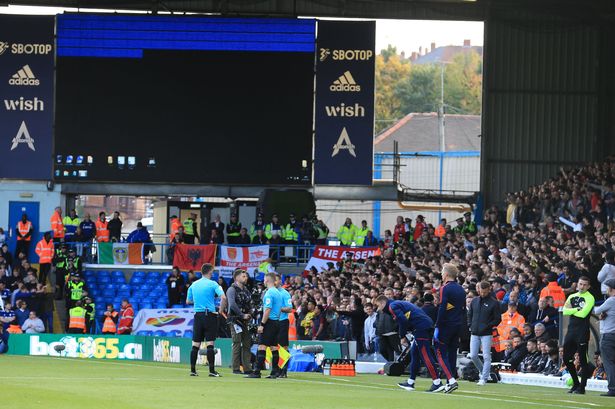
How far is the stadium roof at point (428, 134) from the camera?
80.2m

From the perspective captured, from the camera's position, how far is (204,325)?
19531 millimetres

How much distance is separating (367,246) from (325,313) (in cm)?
969

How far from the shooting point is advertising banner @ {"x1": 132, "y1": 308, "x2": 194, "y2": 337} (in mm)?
32531

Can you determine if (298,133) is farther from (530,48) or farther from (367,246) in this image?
(530,48)

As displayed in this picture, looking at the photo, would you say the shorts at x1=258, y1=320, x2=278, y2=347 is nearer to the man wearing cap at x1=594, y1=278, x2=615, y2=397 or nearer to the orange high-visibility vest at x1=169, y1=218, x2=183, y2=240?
the man wearing cap at x1=594, y1=278, x2=615, y2=397

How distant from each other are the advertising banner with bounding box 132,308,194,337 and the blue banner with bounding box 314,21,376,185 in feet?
20.0

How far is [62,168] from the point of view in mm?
36312

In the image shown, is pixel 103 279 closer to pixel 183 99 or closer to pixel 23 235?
pixel 23 235

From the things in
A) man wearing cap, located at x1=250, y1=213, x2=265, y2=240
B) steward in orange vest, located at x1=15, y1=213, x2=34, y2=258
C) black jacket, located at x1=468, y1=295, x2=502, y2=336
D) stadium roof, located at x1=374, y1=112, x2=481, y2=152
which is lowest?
black jacket, located at x1=468, y1=295, x2=502, y2=336

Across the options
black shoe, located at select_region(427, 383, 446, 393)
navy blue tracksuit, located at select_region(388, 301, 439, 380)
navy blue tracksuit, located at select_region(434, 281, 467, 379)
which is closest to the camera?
black shoe, located at select_region(427, 383, 446, 393)

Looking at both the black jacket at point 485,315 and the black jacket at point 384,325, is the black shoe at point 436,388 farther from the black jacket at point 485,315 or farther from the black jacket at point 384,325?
the black jacket at point 384,325

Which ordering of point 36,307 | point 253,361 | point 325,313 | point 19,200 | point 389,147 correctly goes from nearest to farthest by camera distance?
point 253,361
point 325,313
point 36,307
point 19,200
point 389,147

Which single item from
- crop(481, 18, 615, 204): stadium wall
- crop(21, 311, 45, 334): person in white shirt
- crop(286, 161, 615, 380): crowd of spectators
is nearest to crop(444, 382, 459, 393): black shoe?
crop(286, 161, 615, 380): crowd of spectators

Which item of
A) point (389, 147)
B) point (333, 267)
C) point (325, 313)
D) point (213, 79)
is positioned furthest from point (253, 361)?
point (389, 147)
